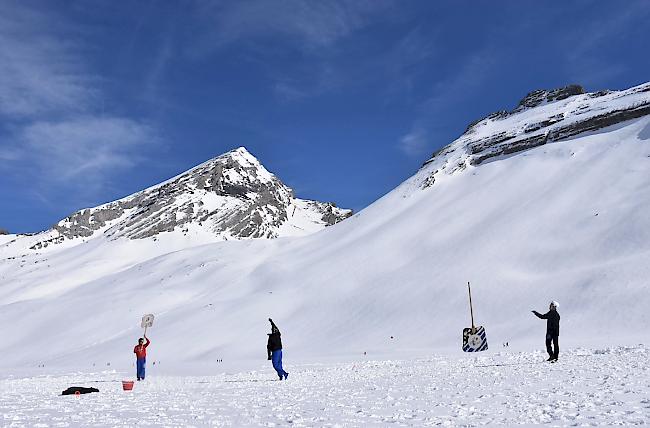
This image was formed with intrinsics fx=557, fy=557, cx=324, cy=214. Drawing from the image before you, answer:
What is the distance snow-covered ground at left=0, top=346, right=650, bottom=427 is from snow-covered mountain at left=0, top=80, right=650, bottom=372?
9.87 m

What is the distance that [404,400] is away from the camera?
1109 cm

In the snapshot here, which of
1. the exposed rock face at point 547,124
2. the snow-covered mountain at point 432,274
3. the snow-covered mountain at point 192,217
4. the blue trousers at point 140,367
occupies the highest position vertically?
the snow-covered mountain at point 192,217

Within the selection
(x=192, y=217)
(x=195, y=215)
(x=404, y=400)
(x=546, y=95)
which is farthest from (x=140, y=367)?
(x=195, y=215)

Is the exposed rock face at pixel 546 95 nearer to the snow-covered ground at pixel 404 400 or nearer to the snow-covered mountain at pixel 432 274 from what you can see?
the snow-covered mountain at pixel 432 274

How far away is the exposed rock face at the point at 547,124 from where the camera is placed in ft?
241

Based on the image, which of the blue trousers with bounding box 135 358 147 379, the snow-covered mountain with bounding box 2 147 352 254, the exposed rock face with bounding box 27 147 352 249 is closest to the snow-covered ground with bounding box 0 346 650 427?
the blue trousers with bounding box 135 358 147 379

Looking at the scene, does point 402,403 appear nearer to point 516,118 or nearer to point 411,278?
point 411,278

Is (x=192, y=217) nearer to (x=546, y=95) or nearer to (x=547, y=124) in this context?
(x=546, y=95)

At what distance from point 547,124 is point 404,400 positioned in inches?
3196

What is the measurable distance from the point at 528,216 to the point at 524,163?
21.5 m

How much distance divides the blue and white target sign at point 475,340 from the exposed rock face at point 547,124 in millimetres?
55349

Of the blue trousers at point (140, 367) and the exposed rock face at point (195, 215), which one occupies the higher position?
the exposed rock face at point (195, 215)

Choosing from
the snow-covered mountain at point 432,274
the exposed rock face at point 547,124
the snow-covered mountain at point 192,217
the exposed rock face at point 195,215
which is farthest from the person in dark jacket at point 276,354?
the exposed rock face at point 195,215

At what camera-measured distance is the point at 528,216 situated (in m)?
50.8
